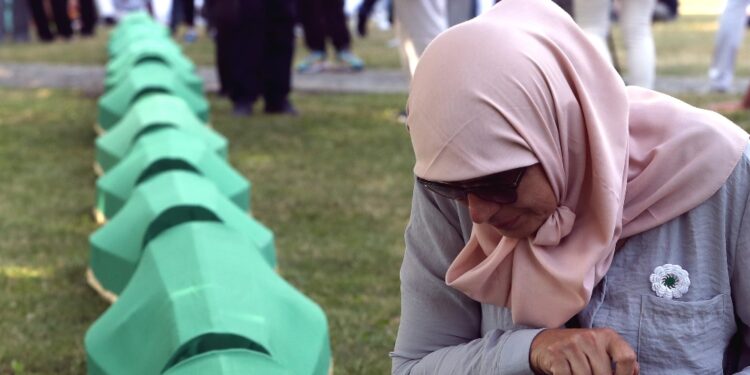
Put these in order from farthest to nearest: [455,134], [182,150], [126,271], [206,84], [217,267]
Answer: [206,84] → [182,150] → [126,271] → [217,267] → [455,134]

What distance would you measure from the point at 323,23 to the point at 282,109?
12.8 feet

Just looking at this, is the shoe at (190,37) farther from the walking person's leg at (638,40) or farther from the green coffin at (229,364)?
the green coffin at (229,364)

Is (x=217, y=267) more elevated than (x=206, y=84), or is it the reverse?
(x=217, y=267)

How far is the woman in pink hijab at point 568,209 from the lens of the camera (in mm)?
1920

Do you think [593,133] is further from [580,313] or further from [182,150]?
[182,150]

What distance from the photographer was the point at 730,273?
2133 mm

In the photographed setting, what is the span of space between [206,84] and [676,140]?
10.0 metres

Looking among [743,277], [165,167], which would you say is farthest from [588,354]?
[165,167]

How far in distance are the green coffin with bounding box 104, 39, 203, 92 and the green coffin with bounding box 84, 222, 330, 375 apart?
172 inches

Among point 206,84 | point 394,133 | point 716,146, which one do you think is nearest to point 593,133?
point 716,146

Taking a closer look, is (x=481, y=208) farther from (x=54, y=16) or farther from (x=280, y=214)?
(x=54, y=16)

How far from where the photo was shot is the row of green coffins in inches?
117

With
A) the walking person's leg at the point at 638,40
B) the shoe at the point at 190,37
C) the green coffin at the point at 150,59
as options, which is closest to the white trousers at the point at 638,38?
the walking person's leg at the point at 638,40

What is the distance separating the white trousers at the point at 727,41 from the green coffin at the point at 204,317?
6.81m
